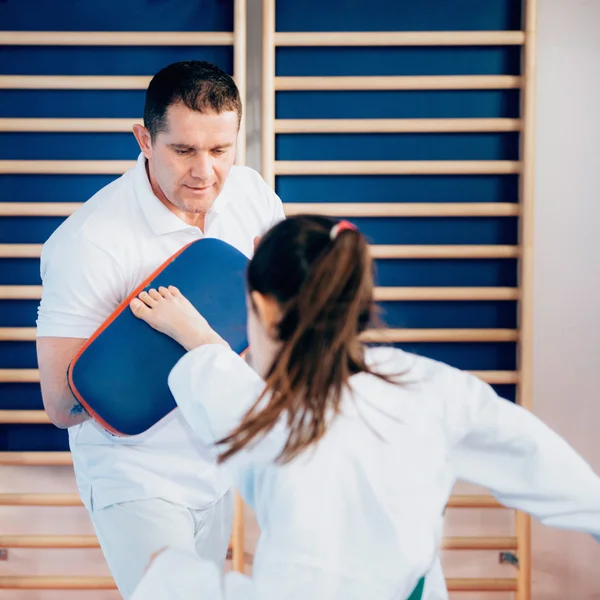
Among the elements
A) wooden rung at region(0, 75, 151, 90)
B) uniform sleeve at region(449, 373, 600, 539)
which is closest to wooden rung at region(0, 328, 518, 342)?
wooden rung at region(0, 75, 151, 90)

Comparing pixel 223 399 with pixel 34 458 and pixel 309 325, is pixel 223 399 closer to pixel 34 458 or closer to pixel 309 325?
pixel 309 325

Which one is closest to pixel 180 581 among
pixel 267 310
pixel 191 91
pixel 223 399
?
pixel 223 399

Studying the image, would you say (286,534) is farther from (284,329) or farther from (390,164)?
(390,164)

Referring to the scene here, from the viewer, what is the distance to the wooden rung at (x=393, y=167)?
2477 millimetres

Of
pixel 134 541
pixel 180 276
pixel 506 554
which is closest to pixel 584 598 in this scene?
pixel 506 554

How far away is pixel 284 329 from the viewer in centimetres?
105

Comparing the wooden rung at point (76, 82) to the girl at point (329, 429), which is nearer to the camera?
the girl at point (329, 429)

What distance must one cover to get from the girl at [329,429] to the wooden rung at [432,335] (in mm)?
1376

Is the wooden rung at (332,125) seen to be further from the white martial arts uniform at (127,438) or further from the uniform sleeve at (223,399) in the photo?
the uniform sleeve at (223,399)

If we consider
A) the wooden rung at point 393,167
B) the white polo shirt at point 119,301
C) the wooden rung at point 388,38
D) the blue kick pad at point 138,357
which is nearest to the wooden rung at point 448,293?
the wooden rung at point 393,167

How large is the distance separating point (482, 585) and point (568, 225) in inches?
51.7

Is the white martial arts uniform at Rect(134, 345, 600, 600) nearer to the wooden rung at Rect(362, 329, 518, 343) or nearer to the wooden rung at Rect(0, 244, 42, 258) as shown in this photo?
the wooden rung at Rect(362, 329, 518, 343)

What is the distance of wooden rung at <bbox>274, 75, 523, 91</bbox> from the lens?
8.07 feet

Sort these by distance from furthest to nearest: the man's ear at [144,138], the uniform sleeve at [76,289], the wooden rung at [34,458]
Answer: the wooden rung at [34,458] → the man's ear at [144,138] → the uniform sleeve at [76,289]
